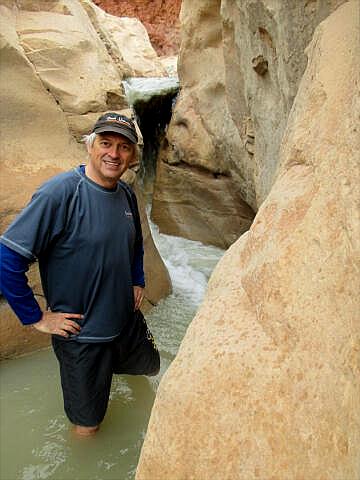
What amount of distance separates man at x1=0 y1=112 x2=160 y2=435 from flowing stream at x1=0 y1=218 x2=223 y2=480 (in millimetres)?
169

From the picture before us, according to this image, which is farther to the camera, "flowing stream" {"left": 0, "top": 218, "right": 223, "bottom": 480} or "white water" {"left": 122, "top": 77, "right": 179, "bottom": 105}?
"white water" {"left": 122, "top": 77, "right": 179, "bottom": 105}

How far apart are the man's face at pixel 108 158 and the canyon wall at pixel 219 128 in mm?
1269

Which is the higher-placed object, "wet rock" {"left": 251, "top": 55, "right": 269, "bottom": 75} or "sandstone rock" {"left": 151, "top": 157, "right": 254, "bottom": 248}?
"wet rock" {"left": 251, "top": 55, "right": 269, "bottom": 75}

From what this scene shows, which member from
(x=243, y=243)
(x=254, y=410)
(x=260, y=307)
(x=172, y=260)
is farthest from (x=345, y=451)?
(x=172, y=260)

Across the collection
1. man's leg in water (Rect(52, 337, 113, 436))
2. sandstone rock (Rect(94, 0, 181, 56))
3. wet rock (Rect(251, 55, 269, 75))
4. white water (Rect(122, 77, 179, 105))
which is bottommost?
man's leg in water (Rect(52, 337, 113, 436))

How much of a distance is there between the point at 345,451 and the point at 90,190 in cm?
151

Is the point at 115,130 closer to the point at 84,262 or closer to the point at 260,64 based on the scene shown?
the point at 84,262

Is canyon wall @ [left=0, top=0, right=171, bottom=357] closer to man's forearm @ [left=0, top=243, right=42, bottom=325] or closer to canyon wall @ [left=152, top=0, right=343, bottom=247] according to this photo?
canyon wall @ [left=152, top=0, right=343, bottom=247]

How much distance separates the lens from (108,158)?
6.82ft

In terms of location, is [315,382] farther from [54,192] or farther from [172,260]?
[172,260]

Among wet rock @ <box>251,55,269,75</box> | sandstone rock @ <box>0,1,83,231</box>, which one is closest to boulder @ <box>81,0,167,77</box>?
sandstone rock @ <box>0,1,83,231</box>

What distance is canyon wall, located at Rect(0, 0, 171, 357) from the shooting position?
3482 mm

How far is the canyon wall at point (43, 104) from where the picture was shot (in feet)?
11.4

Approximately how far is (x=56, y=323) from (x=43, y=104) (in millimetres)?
2499
